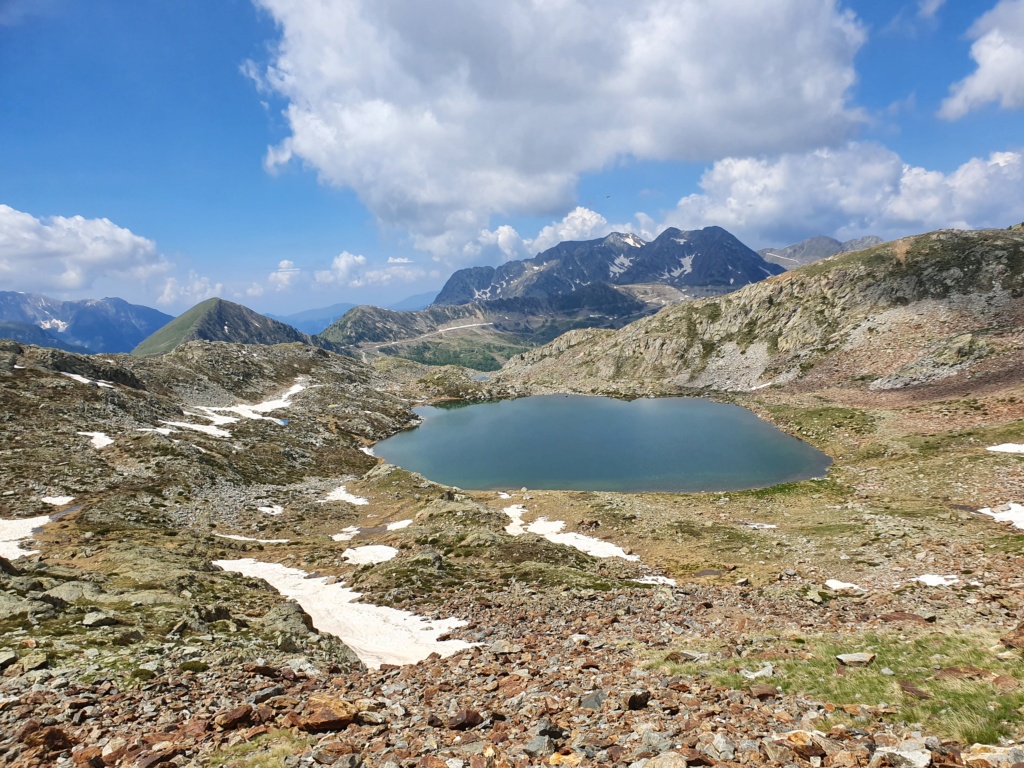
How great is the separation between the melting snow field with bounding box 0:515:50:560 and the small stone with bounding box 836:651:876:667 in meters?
51.9

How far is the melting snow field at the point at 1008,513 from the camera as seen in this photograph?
35784 millimetres

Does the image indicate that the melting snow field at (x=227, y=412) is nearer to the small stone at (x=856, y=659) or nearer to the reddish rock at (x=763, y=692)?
the reddish rock at (x=763, y=692)

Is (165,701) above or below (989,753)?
below

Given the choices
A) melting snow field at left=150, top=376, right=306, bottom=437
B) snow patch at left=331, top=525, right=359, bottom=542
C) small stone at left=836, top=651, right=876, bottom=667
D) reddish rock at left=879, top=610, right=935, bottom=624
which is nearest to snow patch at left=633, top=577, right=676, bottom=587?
reddish rock at left=879, top=610, right=935, bottom=624

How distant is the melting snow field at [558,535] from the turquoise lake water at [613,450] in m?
18.7

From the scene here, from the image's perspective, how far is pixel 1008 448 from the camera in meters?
49.9

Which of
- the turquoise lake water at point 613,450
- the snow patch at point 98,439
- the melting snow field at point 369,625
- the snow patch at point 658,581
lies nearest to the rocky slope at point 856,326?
the turquoise lake water at point 613,450

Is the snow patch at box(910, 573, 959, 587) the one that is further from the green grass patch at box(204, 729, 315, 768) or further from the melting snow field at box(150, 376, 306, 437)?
the melting snow field at box(150, 376, 306, 437)

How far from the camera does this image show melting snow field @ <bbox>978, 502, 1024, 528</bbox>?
1409 inches

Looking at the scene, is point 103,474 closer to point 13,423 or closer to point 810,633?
point 13,423

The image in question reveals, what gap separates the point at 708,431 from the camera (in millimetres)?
95750

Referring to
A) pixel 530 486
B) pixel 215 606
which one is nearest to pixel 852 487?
pixel 530 486

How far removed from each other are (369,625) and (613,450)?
67.6 metres

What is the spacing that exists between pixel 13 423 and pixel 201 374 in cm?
6182
